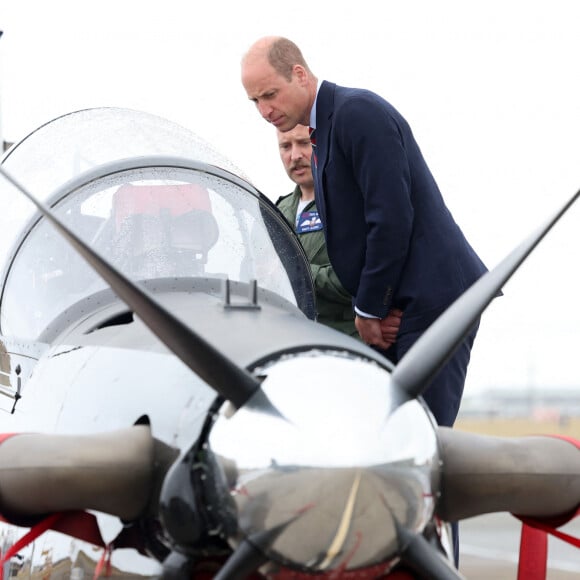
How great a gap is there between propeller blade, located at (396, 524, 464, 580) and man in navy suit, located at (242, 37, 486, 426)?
1.83m

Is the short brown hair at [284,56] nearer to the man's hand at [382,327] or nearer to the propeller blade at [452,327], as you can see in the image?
the man's hand at [382,327]

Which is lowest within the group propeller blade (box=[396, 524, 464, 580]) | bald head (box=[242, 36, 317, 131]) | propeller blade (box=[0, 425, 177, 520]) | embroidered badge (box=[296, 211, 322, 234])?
propeller blade (box=[396, 524, 464, 580])

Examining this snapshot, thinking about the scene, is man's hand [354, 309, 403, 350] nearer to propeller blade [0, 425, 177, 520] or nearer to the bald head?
the bald head

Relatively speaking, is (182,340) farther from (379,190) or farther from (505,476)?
(379,190)

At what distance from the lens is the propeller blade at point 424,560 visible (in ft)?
9.87

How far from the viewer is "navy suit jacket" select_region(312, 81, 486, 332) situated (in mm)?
4965

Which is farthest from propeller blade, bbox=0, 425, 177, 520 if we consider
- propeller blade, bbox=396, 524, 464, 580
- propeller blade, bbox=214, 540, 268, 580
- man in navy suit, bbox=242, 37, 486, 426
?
man in navy suit, bbox=242, 37, 486, 426

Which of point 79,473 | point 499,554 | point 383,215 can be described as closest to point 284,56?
point 383,215

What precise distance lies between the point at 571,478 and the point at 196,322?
130 centimetres

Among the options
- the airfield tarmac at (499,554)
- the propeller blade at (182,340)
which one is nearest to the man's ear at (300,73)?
the propeller blade at (182,340)

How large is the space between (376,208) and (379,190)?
0.27ft

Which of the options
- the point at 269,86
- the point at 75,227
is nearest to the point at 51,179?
the point at 75,227

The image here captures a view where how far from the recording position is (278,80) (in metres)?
5.16

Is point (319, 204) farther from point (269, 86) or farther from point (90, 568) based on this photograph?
point (90, 568)
